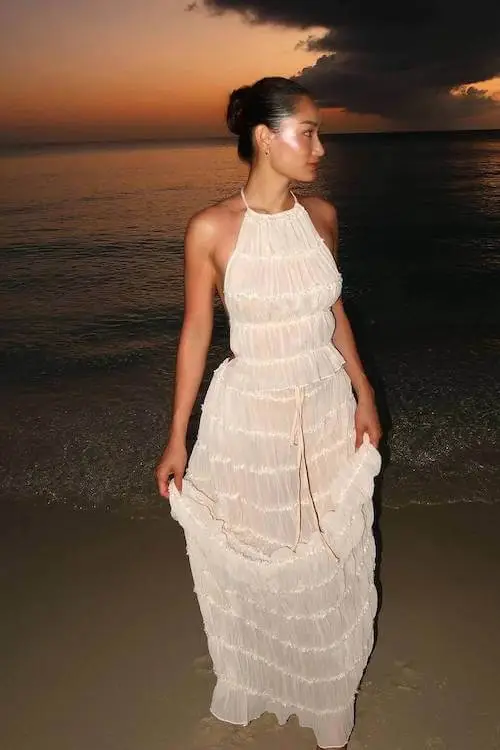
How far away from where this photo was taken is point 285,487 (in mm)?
2219

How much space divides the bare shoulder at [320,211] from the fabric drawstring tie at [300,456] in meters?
0.63

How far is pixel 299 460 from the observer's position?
217 centimetres

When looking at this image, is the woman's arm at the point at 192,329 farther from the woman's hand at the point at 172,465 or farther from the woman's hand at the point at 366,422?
the woman's hand at the point at 366,422

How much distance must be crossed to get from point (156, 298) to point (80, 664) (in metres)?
8.23

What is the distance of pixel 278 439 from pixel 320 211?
2.80 ft

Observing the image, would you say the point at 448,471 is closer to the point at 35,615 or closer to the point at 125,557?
the point at 125,557

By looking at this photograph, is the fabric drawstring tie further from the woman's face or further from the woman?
the woman's face

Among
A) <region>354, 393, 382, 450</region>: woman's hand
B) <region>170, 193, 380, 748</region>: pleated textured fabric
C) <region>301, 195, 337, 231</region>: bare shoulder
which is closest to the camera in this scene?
<region>170, 193, 380, 748</region>: pleated textured fabric

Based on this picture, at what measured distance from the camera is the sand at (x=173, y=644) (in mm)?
2678

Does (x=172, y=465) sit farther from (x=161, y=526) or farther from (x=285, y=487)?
(x=161, y=526)

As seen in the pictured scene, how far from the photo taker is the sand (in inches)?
105

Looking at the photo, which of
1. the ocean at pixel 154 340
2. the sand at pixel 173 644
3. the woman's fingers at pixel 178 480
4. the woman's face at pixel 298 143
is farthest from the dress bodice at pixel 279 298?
the ocean at pixel 154 340

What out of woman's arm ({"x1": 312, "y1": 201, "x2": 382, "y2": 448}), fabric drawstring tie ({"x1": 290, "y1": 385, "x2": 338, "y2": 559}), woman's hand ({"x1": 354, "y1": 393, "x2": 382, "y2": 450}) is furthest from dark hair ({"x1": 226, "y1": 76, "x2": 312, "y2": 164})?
woman's hand ({"x1": 354, "y1": 393, "x2": 382, "y2": 450})

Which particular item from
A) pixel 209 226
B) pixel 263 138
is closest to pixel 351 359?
pixel 209 226
